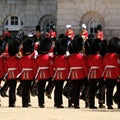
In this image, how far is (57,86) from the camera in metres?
14.5

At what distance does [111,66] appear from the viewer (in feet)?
46.0

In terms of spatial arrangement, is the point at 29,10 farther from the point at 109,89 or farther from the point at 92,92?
the point at 109,89

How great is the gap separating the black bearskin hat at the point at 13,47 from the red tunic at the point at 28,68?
405 mm

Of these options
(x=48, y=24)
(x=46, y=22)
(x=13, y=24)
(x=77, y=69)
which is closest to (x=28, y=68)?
(x=77, y=69)

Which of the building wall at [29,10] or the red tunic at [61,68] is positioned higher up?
the building wall at [29,10]

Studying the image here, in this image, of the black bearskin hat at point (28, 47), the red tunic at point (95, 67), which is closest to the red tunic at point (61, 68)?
Result: the red tunic at point (95, 67)

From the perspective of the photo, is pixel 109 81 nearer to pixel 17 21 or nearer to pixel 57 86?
pixel 57 86

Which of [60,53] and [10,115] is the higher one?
[60,53]

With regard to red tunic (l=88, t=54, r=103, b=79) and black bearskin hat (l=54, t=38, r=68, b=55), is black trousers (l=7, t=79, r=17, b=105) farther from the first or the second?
red tunic (l=88, t=54, r=103, b=79)

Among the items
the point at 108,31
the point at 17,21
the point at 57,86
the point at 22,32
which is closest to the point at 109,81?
the point at 57,86

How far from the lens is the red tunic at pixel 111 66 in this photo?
1399 cm

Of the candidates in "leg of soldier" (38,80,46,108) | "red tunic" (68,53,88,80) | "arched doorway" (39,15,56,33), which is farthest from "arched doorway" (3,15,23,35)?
"red tunic" (68,53,88,80)

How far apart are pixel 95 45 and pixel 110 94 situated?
45.6 inches

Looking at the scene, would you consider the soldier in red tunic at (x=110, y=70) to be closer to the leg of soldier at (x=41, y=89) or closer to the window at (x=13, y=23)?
the leg of soldier at (x=41, y=89)
